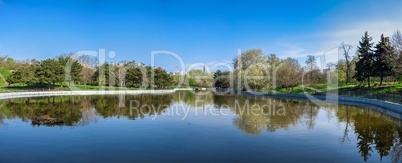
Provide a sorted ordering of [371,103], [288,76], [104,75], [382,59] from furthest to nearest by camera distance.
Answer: [104,75] → [288,76] → [382,59] → [371,103]

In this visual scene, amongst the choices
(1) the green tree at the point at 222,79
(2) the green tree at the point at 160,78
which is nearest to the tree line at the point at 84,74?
(2) the green tree at the point at 160,78

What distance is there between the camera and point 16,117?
23.6 metres

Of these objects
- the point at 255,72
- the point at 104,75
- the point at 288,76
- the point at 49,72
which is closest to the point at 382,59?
the point at 288,76

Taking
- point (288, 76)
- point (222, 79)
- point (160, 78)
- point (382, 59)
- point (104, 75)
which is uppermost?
point (382, 59)

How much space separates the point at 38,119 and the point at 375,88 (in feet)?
154

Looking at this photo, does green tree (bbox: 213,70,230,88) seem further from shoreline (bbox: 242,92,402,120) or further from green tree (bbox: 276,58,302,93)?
shoreline (bbox: 242,92,402,120)

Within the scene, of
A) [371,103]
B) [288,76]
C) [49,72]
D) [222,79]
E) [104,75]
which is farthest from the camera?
[222,79]

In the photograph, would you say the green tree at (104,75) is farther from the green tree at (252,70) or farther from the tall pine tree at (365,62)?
the tall pine tree at (365,62)

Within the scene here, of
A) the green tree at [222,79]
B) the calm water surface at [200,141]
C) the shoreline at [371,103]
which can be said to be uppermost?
the green tree at [222,79]

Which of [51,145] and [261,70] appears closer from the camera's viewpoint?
[51,145]

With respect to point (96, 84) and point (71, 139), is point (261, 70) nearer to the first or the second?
point (96, 84)

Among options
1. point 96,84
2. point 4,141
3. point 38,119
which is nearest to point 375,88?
point 38,119

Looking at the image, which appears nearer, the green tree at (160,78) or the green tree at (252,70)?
the green tree at (252,70)

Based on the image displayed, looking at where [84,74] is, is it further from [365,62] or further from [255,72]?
[365,62]
